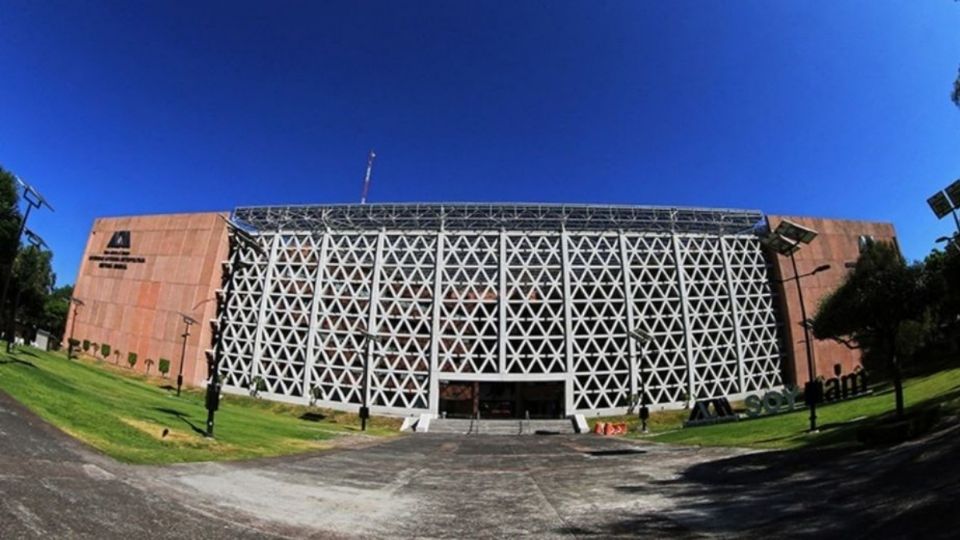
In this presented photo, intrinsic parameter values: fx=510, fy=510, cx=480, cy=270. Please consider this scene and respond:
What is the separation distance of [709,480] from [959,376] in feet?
74.5

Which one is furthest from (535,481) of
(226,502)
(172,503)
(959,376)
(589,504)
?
(959,376)

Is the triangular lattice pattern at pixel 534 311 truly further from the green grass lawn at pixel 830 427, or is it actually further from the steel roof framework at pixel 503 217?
the green grass lawn at pixel 830 427

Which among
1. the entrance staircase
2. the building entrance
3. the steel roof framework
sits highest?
the steel roof framework

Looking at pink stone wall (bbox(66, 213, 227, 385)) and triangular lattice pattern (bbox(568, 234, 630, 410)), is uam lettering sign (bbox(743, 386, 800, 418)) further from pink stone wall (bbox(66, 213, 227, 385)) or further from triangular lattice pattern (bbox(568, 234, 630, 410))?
pink stone wall (bbox(66, 213, 227, 385))

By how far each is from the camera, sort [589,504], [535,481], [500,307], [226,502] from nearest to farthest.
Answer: [226,502] < [589,504] < [535,481] < [500,307]

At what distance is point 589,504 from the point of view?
10.0 m

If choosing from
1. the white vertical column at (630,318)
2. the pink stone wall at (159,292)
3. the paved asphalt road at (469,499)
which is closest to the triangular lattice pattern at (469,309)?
the white vertical column at (630,318)

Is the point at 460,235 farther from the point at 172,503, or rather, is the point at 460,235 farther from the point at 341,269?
the point at 172,503

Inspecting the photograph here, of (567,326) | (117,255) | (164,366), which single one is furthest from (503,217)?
(117,255)

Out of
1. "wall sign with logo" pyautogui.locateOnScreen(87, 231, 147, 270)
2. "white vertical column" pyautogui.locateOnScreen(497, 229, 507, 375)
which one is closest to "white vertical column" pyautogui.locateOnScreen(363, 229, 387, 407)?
"white vertical column" pyautogui.locateOnScreen(497, 229, 507, 375)

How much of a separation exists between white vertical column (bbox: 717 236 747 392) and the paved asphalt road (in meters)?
45.6

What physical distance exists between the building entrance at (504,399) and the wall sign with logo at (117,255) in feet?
126

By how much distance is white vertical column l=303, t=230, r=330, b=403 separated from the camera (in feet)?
177

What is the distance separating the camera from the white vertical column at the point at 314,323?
54000mm
